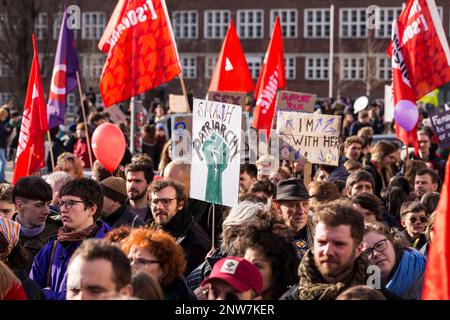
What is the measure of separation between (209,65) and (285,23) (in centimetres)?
516

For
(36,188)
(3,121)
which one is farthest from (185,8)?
(36,188)

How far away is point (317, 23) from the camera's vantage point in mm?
59312

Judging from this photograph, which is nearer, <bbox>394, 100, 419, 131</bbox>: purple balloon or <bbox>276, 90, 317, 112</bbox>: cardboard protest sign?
<bbox>394, 100, 419, 131</bbox>: purple balloon

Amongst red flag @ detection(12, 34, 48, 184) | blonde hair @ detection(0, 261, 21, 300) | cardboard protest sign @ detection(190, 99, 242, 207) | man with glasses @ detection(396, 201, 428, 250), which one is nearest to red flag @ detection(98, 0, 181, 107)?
red flag @ detection(12, 34, 48, 184)

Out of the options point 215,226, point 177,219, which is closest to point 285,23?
point 215,226

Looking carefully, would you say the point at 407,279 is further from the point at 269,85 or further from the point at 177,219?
the point at 269,85

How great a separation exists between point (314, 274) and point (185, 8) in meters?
57.4

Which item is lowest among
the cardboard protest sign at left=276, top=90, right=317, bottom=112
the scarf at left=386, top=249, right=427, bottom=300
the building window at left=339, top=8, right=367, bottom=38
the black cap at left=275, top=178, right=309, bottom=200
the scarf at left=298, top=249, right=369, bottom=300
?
the scarf at left=386, top=249, right=427, bottom=300

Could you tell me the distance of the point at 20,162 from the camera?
10.3 m

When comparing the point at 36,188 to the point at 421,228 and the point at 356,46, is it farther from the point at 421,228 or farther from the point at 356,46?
the point at 356,46

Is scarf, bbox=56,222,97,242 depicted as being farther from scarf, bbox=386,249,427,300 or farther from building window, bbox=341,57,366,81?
building window, bbox=341,57,366,81

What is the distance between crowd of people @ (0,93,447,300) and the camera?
4.45 m

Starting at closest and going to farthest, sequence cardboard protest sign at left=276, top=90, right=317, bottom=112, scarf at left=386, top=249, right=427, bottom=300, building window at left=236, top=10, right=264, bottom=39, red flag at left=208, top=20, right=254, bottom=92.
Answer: scarf at left=386, top=249, right=427, bottom=300
red flag at left=208, top=20, right=254, bottom=92
cardboard protest sign at left=276, top=90, right=317, bottom=112
building window at left=236, top=10, right=264, bottom=39

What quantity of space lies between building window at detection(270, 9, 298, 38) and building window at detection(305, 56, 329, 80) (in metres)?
1.85
